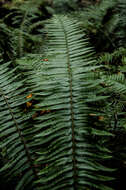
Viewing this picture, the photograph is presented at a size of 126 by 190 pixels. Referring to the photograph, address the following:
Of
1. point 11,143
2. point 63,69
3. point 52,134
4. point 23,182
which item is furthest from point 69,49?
point 23,182

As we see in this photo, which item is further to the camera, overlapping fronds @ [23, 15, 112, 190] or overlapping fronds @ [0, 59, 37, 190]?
overlapping fronds @ [0, 59, 37, 190]

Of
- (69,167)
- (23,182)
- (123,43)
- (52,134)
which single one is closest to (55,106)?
(52,134)

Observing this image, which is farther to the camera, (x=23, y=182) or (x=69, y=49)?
(x=69, y=49)

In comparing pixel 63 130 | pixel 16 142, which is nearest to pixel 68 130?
pixel 63 130

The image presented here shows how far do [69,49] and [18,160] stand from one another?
796mm

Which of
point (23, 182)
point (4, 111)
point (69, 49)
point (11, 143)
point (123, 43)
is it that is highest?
point (123, 43)

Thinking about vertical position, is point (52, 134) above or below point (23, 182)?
above

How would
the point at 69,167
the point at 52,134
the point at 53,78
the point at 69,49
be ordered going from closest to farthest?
the point at 69,167 < the point at 52,134 < the point at 53,78 < the point at 69,49

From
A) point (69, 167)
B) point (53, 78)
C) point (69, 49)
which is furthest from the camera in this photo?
point (69, 49)

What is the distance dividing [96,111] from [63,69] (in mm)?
338

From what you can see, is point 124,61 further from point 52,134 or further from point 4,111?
point 4,111

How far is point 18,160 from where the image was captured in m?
1.04

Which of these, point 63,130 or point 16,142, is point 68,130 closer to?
point 63,130

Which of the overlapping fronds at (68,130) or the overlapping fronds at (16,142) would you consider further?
the overlapping fronds at (16,142)
